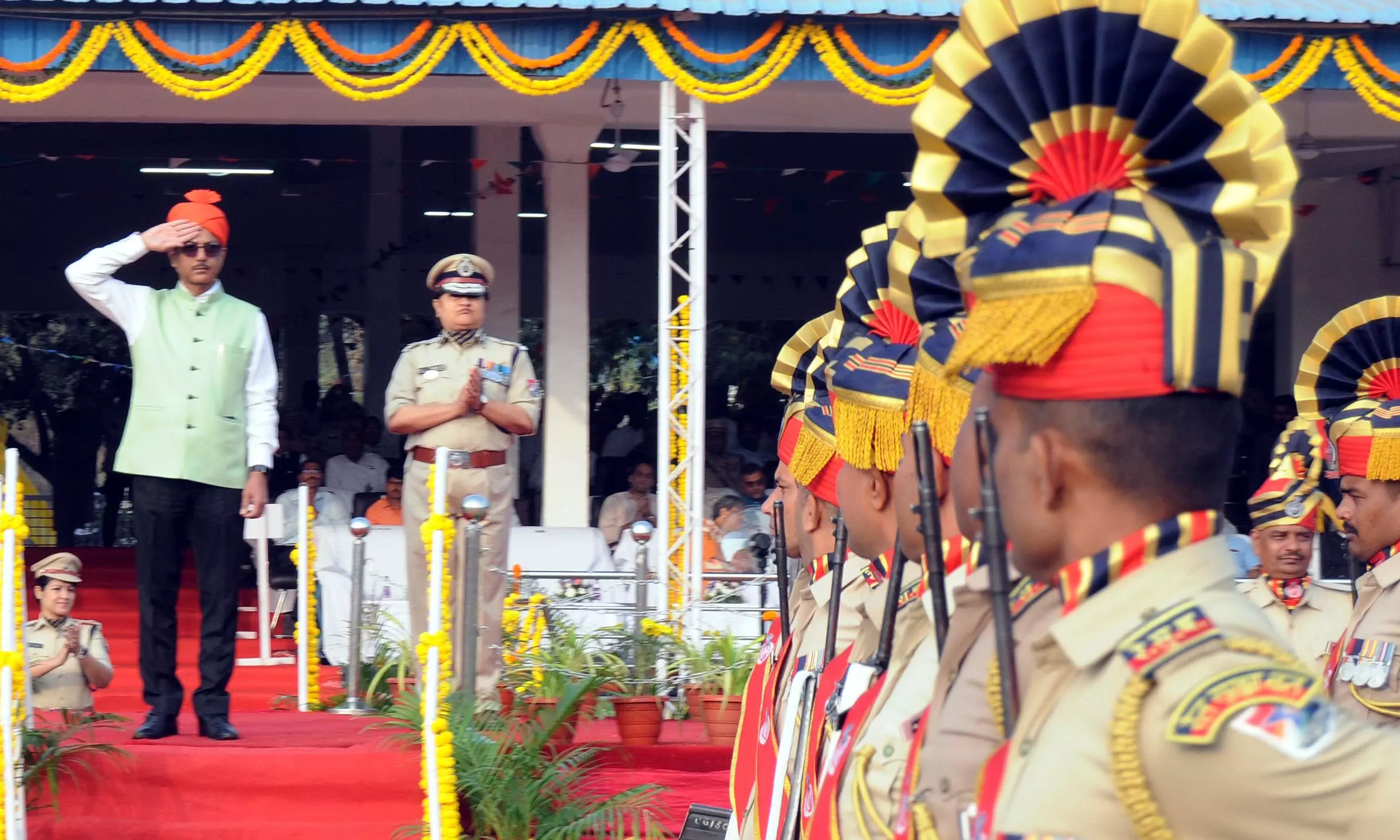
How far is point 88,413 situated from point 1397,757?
1387 cm

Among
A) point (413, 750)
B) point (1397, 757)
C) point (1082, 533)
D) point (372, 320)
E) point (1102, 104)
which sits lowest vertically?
point (413, 750)

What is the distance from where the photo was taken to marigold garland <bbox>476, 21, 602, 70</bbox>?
26.6 ft

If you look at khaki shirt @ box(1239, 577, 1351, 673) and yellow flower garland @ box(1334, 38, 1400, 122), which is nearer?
khaki shirt @ box(1239, 577, 1351, 673)

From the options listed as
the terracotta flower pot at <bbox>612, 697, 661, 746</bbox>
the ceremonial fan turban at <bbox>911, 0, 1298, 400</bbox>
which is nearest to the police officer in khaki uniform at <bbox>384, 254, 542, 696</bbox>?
the terracotta flower pot at <bbox>612, 697, 661, 746</bbox>

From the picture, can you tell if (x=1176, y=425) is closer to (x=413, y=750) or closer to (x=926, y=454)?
(x=926, y=454)

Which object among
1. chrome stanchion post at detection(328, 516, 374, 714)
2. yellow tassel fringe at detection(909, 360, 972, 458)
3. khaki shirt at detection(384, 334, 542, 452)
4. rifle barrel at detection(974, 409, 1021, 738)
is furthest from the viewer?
chrome stanchion post at detection(328, 516, 374, 714)

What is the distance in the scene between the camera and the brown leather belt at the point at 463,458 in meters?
6.61

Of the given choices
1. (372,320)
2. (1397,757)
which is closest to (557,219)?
(372,320)

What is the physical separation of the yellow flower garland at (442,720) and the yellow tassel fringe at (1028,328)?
3777 mm

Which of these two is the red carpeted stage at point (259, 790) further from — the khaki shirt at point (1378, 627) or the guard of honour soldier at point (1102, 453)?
the guard of honour soldier at point (1102, 453)

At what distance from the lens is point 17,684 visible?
17.7 feet

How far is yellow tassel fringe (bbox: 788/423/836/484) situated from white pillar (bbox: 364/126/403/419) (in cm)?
1042

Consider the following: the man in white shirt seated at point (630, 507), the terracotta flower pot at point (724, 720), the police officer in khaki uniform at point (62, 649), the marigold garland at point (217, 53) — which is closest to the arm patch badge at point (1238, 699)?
the terracotta flower pot at point (724, 720)

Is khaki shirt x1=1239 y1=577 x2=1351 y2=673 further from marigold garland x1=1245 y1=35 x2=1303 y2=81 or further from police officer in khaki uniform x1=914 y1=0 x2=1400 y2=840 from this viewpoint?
police officer in khaki uniform x1=914 y1=0 x2=1400 y2=840
